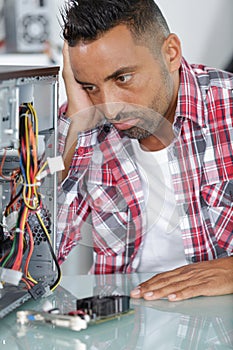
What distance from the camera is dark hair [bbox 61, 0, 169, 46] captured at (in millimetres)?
1556

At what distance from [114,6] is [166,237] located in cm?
59

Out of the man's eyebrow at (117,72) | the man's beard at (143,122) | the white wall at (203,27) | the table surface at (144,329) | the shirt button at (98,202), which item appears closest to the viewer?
the table surface at (144,329)

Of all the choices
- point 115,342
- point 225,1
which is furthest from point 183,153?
point 225,1

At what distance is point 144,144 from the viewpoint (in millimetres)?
1766

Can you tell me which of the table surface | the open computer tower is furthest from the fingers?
the open computer tower

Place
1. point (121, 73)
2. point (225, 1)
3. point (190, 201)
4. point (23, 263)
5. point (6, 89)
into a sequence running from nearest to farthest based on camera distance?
point (6, 89) → point (23, 263) → point (121, 73) → point (190, 201) → point (225, 1)

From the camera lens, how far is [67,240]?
1.68 m

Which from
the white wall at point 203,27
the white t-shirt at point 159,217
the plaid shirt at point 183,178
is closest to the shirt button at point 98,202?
the plaid shirt at point 183,178

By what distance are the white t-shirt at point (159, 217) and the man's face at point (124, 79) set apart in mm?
72

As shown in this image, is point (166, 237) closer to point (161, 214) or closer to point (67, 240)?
point (161, 214)

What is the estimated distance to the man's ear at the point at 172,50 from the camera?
1.72 m

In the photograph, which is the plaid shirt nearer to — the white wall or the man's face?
the man's face

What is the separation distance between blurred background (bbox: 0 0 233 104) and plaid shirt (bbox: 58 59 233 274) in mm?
863

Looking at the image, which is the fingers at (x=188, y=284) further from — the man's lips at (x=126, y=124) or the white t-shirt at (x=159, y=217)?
the man's lips at (x=126, y=124)
